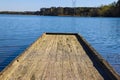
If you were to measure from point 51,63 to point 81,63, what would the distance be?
1.30m

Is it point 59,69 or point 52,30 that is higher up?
point 59,69

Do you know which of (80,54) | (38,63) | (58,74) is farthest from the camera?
(80,54)

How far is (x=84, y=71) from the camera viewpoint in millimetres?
10766

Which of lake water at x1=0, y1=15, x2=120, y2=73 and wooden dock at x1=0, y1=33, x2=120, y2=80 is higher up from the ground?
wooden dock at x1=0, y1=33, x2=120, y2=80

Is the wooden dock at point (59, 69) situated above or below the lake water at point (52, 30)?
above

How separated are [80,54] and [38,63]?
3.56 meters

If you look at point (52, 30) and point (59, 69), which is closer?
point (59, 69)

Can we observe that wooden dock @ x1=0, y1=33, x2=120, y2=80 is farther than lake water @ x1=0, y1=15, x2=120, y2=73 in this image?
No

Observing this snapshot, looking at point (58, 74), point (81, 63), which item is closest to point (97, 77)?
point (58, 74)

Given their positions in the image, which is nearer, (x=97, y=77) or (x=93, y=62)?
(x=97, y=77)

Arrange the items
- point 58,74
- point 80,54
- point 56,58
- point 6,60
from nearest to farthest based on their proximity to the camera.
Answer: point 58,74
point 56,58
point 80,54
point 6,60

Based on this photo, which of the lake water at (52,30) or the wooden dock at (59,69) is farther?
the lake water at (52,30)

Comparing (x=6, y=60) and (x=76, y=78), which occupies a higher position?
(x=76, y=78)

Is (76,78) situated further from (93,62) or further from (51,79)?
(93,62)
